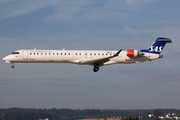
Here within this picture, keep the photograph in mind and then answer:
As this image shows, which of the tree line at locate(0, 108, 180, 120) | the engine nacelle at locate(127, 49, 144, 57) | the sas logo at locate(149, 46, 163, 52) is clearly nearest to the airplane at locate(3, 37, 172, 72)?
the engine nacelle at locate(127, 49, 144, 57)

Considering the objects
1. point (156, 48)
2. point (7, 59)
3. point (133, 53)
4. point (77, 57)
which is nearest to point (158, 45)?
point (156, 48)

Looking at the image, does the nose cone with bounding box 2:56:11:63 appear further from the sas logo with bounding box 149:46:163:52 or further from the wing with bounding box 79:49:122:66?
the sas logo with bounding box 149:46:163:52

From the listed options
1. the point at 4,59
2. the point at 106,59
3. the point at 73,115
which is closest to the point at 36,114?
the point at 73,115

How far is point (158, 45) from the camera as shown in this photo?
41812 millimetres

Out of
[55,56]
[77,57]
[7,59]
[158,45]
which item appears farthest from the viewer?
[158,45]

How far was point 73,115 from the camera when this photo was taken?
76938 mm

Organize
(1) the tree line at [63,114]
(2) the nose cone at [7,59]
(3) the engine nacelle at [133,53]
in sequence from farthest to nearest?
(1) the tree line at [63,114] → (3) the engine nacelle at [133,53] → (2) the nose cone at [7,59]

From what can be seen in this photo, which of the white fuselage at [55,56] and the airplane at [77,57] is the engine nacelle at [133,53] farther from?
the white fuselage at [55,56]

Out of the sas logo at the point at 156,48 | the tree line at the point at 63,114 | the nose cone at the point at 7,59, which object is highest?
the sas logo at the point at 156,48

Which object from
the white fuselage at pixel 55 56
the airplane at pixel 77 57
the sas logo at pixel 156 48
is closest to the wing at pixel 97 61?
the airplane at pixel 77 57

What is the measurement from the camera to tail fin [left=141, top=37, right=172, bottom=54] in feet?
136

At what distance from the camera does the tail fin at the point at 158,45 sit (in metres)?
41.4

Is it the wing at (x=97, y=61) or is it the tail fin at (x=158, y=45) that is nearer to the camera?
the wing at (x=97, y=61)

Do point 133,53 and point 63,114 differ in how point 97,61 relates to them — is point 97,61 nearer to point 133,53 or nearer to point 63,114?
point 133,53
